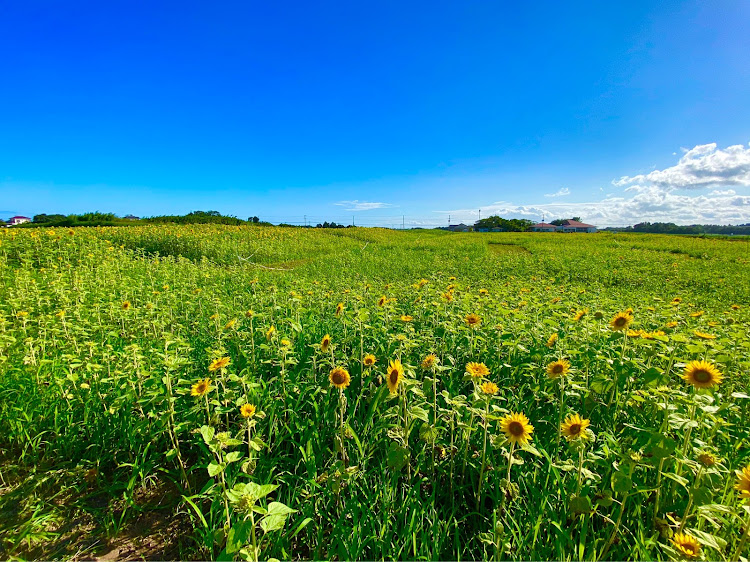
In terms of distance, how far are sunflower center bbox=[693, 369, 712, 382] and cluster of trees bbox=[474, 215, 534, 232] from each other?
7868 cm

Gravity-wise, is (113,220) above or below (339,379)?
above

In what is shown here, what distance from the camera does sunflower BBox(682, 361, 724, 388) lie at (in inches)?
55.0

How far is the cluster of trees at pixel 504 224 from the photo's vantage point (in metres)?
74.5

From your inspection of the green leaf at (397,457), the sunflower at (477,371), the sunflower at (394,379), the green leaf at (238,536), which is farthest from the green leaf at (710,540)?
the green leaf at (238,536)

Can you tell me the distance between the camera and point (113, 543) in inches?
58.5

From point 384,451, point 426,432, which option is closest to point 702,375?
point 426,432

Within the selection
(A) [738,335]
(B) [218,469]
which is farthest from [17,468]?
(A) [738,335]

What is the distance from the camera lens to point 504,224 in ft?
248

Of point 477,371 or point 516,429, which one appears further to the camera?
point 477,371

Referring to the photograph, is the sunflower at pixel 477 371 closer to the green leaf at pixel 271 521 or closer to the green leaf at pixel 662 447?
the green leaf at pixel 662 447

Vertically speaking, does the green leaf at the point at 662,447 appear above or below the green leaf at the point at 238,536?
above

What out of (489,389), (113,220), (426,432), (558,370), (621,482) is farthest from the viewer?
(113,220)

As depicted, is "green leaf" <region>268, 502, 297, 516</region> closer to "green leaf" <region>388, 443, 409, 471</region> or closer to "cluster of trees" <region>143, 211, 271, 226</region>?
"green leaf" <region>388, 443, 409, 471</region>

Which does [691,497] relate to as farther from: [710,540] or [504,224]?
[504,224]
